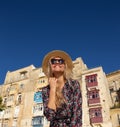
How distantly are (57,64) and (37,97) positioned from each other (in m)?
41.3

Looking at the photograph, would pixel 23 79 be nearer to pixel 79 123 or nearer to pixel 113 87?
pixel 113 87

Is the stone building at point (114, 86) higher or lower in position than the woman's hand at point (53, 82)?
higher

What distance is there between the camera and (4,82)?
5278cm

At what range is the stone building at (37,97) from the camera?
35469 mm

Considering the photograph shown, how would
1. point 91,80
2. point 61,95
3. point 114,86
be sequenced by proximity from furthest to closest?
point 114,86 → point 91,80 → point 61,95

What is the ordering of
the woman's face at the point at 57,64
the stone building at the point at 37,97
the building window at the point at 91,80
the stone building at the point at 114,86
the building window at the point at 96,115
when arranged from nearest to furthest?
the woman's face at the point at 57,64, the building window at the point at 96,115, the stone building at the point at 37,97, the building window at the point at 91,80, the stone building at the point at 114,86

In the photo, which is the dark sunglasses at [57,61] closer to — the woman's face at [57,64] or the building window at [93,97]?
the woman's face at [57,64]

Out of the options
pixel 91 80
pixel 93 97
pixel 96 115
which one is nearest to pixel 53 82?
pixel 96 115

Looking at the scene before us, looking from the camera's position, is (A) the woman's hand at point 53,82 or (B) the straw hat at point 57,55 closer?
(A) the woman's hand at point 53,82

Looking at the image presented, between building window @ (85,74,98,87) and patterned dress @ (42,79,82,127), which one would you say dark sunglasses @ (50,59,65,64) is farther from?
building window @ (85,74,98,87)

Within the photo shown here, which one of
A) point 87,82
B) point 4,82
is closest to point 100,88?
point 87,82

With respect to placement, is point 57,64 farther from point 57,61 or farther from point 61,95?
point 61,95

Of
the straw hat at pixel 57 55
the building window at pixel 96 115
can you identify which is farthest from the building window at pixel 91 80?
the straw hat at pixel 57 55

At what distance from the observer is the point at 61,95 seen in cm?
309
